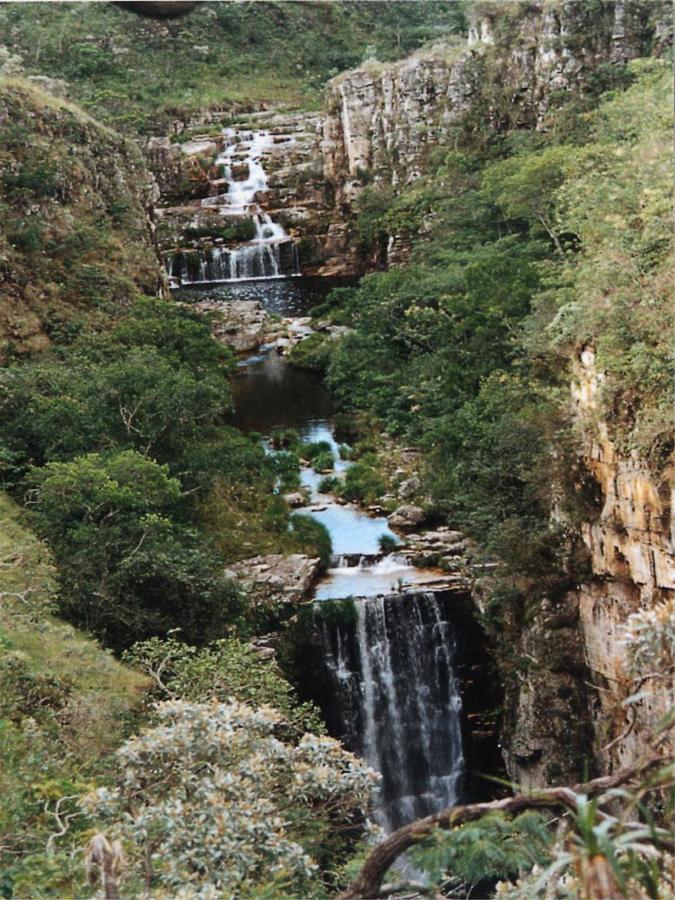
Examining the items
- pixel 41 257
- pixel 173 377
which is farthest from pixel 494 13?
pixel 173 377

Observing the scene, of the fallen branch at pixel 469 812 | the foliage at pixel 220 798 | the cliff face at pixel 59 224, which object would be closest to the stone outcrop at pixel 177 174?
the cliff face at pixel 59 224

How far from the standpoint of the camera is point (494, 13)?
34.9 meters

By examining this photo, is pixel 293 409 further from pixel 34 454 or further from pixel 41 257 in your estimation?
pixel 34 454

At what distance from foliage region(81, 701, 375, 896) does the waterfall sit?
9.09 meters

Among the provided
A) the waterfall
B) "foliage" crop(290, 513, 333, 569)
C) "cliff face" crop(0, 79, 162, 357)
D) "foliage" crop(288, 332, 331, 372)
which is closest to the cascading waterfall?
"foliage" crop(288, 332, 331, 372)

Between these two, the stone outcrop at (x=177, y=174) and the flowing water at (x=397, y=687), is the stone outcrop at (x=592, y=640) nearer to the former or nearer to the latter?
the flowing water at (x=397, y=687)

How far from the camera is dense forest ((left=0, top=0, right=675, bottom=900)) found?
602 centimetres

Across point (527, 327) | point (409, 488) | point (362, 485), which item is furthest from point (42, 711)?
point (527, 327)

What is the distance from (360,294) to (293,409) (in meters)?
6.07

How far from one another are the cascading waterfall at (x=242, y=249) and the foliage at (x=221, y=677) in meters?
25.5

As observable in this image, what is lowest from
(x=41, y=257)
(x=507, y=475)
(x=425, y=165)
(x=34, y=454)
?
(x=507, y=475)

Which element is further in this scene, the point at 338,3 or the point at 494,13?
the point at 338,3

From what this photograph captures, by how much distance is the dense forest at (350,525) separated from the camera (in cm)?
602

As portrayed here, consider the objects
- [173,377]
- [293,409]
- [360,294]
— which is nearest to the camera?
[173,377]
